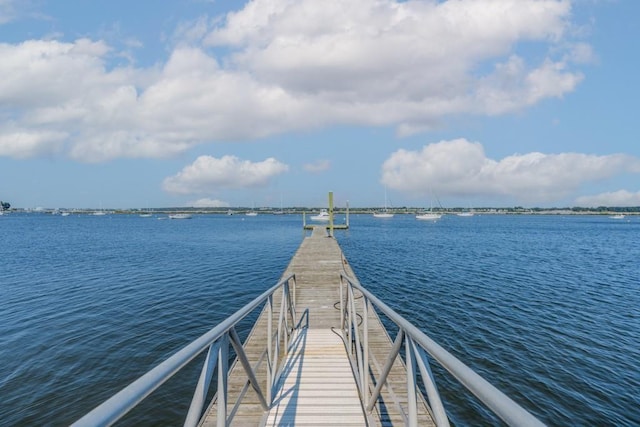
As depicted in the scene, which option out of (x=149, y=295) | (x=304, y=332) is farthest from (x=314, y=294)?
(x=149, y=295)

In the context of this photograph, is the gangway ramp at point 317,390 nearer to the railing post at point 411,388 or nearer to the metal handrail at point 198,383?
the metal handrail at point 198,383

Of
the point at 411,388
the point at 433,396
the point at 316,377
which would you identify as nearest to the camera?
the point at 433,396

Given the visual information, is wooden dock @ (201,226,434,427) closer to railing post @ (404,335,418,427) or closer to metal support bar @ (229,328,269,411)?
metal support bar @ (229,328,269,411)

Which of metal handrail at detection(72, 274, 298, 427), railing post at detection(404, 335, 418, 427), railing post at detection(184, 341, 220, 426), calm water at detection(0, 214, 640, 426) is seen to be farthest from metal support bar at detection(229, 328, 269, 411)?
calm water at detection(0, 214, 640, 426)

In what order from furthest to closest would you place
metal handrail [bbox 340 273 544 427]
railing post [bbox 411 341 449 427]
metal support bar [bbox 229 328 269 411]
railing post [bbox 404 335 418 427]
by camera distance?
metal support bar [bbox 229 328 269 411] < railing post [bbox 404 335 418 427] < railing post [bbox 411 341 449 427] < metal handrail [bbox 340 273 544 427]

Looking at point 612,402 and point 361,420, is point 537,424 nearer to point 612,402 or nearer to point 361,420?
point 361,420

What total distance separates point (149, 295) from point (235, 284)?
4318 mm

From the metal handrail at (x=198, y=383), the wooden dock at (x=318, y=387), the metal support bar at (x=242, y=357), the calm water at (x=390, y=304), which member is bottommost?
the calm water at (x=390, y=304)

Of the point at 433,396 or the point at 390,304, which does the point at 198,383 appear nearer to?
the point at 433,396

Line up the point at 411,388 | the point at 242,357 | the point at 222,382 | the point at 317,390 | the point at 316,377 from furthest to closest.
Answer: the point at 316,377 < the point at 317,390 < the point at 242,357 < the point at 222,382 < the point at 411,388

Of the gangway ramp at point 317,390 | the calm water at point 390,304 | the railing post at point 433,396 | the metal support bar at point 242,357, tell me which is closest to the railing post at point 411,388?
the railing post at point 433,396

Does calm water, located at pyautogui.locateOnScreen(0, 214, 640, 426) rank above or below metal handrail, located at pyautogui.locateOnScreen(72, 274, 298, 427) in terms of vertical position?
below

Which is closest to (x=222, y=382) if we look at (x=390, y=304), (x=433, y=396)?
(x=433, y=396)

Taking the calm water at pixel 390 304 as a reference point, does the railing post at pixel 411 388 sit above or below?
above
